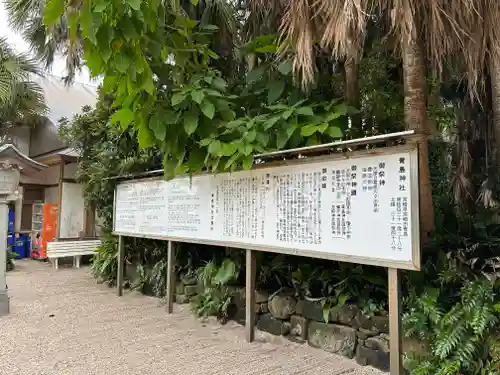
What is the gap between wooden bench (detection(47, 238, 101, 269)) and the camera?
393 inches

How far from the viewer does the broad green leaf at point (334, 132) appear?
3.92 meters

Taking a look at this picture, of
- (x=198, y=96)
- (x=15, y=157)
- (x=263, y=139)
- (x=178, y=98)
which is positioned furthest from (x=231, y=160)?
(x=15, y=157)

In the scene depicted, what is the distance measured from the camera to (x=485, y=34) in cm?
329

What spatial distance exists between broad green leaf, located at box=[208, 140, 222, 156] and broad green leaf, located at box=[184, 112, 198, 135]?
0.89 feet

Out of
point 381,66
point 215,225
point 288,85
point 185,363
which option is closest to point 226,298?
point 215,225

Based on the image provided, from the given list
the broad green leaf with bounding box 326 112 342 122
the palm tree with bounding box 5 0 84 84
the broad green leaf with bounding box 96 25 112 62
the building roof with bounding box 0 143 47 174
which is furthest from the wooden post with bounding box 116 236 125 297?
the broad green leaf with bounding box 326 112 342 122

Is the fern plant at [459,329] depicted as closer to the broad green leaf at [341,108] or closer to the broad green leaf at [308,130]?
the broad green leaf at [308,130]

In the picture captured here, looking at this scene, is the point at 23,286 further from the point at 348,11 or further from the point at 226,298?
the point at 348,11

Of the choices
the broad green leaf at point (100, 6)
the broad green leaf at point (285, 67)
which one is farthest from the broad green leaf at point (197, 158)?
the broad green leaf at point (100, 6)

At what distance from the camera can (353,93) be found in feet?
15.4

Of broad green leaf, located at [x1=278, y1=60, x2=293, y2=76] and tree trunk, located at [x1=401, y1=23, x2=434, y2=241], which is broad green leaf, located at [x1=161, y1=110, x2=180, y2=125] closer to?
broad green leaf, located at [x1=278, y1=60, x2=293, y2=76]

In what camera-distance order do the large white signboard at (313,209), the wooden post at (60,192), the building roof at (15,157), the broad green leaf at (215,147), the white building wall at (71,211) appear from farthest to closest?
1. the white building wall at (71,211)
2. the wooden post at (60,192)
3. the building roof at (15,157)
4. the broad green leaf at (215,147)
5. the large white signboard at (313,209)

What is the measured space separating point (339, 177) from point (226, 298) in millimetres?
2433

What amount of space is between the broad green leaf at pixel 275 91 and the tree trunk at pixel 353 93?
75cm
